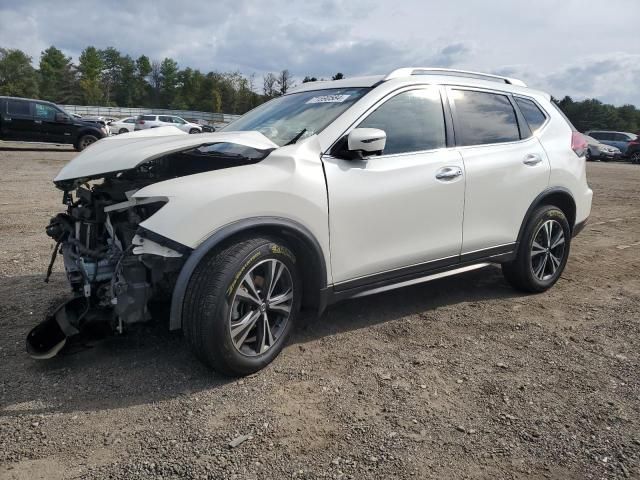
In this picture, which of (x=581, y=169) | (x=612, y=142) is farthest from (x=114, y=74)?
(x=581, y=169)

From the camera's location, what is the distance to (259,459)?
7.80ft

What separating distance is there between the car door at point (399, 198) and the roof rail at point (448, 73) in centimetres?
16

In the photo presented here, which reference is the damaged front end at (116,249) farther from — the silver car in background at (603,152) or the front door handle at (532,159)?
the silver car in background at (603,152)

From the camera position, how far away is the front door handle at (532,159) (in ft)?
14.4

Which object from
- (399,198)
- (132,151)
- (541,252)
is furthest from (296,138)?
(541,252)

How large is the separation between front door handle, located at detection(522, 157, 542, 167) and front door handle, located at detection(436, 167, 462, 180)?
0.86 metres

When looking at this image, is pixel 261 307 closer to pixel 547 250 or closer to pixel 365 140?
pixel 365 140

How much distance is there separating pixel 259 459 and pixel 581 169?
161 inches

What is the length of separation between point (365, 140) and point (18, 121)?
698 inches

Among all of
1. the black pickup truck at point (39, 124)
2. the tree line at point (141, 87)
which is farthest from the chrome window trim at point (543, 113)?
the tree line at point (141, 87)

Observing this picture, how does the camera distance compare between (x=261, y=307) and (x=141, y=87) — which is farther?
(x=141, y=87)

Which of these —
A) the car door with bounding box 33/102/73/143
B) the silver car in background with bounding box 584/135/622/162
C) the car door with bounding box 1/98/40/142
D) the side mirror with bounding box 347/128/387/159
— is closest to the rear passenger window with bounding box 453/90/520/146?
the side mirror with bounding box 347/128/387/159

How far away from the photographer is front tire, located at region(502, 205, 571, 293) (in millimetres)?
4484

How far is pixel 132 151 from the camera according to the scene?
10.2 feet
